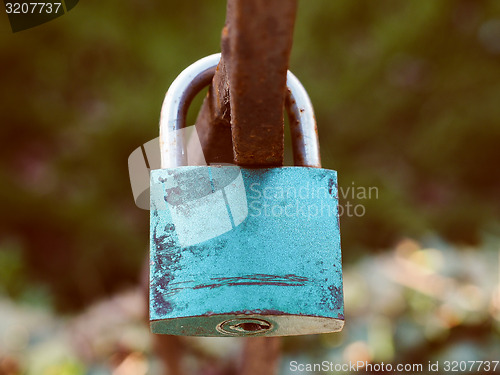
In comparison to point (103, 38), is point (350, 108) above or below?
below

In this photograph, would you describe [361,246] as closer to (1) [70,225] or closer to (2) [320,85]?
(2) [320,85]

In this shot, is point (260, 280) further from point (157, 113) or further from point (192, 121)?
point (157, 113)

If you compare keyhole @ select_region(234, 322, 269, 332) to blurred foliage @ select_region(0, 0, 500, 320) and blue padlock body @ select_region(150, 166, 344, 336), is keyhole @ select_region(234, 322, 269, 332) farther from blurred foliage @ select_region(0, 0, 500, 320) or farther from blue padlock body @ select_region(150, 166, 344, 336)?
blurred foliage @ select_region(0, 0, 500, 320)

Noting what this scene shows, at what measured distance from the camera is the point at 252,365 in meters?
1.17

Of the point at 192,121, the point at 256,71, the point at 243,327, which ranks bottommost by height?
the point at 243,327

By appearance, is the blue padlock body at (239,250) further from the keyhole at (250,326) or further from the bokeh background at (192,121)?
the bokeh background at (192,121)

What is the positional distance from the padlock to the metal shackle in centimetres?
5

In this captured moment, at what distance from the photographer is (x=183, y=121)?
67cm

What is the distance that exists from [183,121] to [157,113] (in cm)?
171

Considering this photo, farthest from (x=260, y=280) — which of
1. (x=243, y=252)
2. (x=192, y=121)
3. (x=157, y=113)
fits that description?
(x=157, y=113)

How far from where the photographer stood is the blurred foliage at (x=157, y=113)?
2383 millimetres

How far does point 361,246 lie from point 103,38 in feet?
5.12

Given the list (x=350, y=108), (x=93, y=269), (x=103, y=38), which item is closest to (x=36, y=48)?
(x=103, y=38)

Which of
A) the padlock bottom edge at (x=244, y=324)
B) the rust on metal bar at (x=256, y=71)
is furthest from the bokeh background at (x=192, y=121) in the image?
the rust on metal bar at (x=256, y=71)
